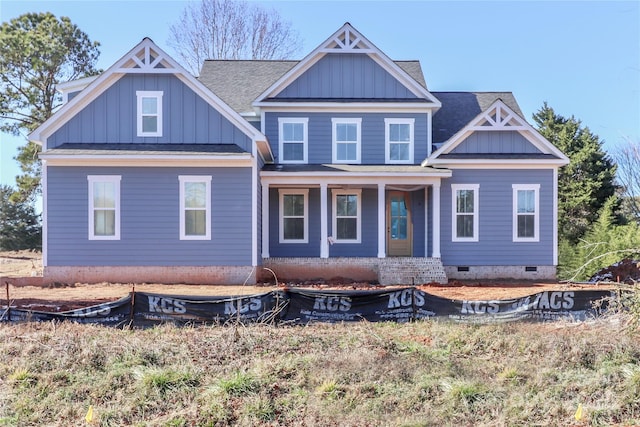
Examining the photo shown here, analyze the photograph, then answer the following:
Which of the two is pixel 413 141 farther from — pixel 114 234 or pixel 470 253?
pixel 114 234

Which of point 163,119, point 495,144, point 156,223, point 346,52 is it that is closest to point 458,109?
point 495,144

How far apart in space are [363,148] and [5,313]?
12.1 meters

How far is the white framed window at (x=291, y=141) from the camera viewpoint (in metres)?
18.2

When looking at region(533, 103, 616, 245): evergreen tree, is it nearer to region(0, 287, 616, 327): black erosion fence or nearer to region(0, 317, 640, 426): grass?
region(0, 287, 616, 327): black erosion fence

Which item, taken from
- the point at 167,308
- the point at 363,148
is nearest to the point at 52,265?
the point at 167,308

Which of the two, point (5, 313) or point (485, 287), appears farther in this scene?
point (485, 287)

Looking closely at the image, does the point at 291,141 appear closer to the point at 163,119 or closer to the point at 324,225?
the point at 324,225

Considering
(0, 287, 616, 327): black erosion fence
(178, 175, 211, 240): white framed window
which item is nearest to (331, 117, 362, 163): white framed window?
(178, 175, 211, 240): white framed window

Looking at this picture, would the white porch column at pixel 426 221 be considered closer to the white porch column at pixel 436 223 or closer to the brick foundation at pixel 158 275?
the white porch column at pixel 436 223

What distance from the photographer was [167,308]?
9.50 m

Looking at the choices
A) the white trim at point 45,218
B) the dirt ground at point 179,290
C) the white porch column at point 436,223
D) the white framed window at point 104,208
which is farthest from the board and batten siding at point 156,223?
the white porch column at point 436,223

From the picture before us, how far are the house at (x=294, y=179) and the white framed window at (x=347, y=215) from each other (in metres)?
0.05

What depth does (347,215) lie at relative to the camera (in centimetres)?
1812

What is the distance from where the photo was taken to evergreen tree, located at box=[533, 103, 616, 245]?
2434 centimetres
